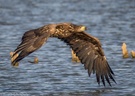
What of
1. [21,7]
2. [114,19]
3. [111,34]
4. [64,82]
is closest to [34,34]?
[64,82]

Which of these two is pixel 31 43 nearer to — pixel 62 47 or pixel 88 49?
pixel 88 49

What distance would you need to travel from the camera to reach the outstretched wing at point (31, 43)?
433 inches

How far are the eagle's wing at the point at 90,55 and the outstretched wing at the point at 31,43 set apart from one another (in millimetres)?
1351

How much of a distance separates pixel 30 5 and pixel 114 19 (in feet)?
18.3

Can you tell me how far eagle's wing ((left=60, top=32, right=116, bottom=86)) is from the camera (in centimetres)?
1287

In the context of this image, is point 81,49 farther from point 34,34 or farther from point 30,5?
point 30,5

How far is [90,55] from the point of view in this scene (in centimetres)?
1297

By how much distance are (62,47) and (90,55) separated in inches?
240

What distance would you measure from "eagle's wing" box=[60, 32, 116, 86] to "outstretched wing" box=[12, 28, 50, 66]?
1351mm

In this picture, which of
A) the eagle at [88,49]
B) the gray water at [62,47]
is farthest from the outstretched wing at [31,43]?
the gray water at [62,47]

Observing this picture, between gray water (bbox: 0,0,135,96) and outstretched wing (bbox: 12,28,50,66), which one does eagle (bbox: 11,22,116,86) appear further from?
outstretched wing (bbox: 12,28,50,66)

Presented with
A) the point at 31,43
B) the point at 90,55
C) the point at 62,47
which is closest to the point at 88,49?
the point at 90,55

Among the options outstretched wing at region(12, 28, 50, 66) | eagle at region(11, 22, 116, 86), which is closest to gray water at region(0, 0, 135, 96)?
eagle at region(11, 22, 116, 86)

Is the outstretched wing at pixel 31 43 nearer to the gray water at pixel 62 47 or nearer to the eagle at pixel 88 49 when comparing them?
the eagle at pixel 88 49
